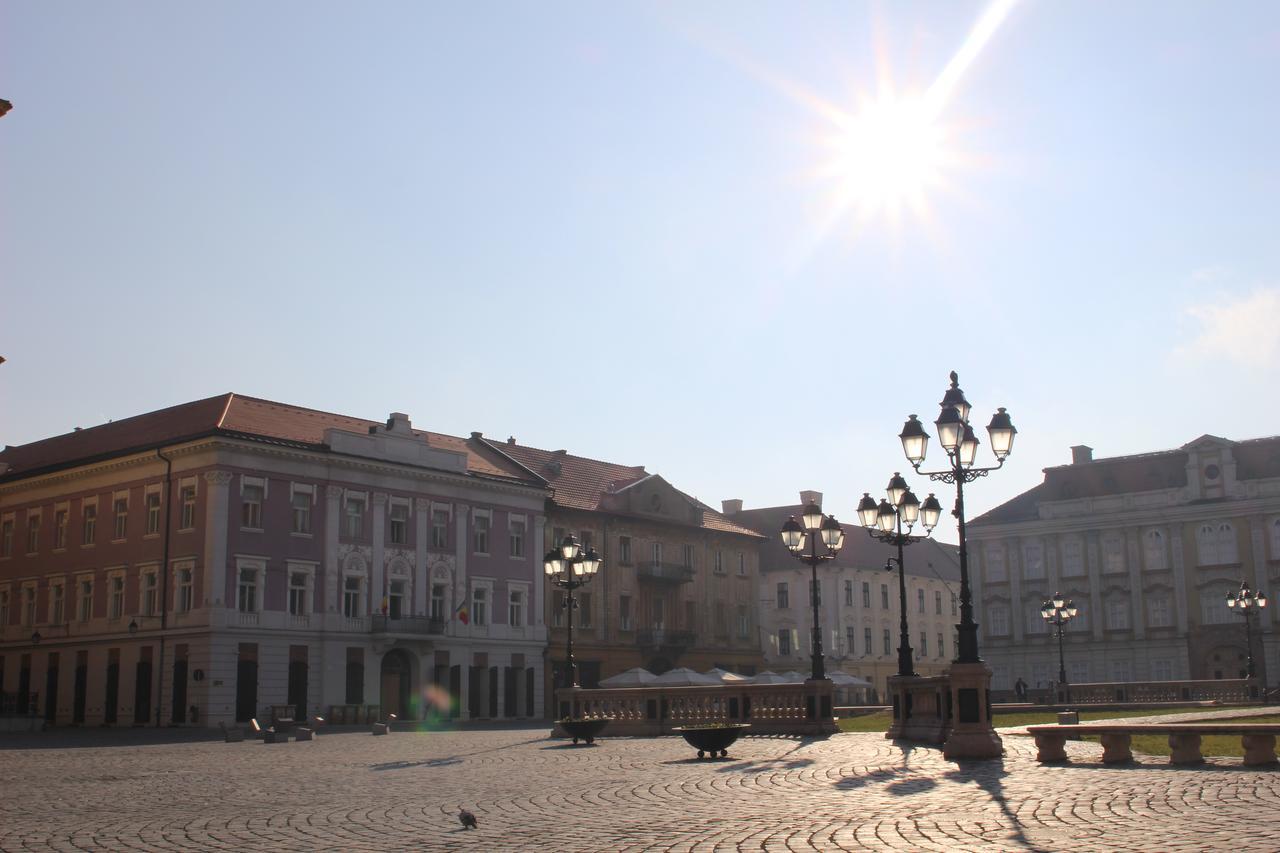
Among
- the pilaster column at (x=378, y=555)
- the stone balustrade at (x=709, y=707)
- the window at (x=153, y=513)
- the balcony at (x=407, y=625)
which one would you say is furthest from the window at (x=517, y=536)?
the stone balustrade at (x=709, y=707)

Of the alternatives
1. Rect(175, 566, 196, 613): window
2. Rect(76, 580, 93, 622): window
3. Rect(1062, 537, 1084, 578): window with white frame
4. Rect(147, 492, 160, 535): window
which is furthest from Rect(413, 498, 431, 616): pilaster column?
Rect(1062, 537, 1084, 578): window with white frame

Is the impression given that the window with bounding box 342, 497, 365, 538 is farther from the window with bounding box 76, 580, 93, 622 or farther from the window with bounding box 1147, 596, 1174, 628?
the window with bounding box 1147, 596, 1174, 628

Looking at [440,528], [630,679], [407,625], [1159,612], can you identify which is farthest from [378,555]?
[1159,612]

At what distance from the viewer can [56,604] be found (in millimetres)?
54688

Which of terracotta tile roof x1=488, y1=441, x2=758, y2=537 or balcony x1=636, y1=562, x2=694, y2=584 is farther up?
terracotta tile roof x1=488, y1=441, x2=758, y2=537

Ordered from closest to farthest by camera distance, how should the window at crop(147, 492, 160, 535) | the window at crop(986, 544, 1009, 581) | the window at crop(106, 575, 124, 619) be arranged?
the window at crop(147, 492, 160, 535) < the window at crop(106, 575, 124, 619) < the window at crop(986, 544, 1009, 581)

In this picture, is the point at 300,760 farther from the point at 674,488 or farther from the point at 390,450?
the point at 674,488

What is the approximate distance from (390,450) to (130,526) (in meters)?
10.4

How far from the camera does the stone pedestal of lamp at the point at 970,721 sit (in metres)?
20.0

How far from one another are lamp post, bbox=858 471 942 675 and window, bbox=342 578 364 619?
29.3 metres

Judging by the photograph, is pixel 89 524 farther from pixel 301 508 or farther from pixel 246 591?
pixel 301 508

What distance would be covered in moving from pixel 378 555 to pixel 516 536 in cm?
834

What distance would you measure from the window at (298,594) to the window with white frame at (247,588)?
1600 millimetres

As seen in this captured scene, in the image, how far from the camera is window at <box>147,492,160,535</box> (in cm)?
5141
